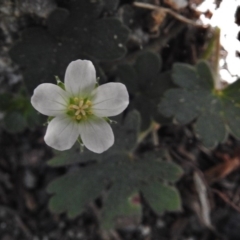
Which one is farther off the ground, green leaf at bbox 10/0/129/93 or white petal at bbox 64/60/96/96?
white petal at bbox 64/60/96/96

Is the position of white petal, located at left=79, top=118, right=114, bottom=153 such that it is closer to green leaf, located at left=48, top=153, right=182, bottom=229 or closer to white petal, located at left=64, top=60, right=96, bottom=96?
white petal, located at left=64, top=60, right=96, bottom=96

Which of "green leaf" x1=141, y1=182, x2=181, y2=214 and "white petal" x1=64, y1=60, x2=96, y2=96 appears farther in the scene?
"green leaf" x1=141, y1=182, x2=181, y2=214

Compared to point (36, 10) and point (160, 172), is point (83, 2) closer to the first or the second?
point (36, 10)

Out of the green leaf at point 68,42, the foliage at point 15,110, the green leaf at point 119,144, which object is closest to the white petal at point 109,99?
the green leaf at point 68,42

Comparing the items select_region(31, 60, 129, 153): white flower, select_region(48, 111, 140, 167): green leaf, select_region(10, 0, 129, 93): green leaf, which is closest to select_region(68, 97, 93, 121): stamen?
select_region(31, 60, 129, 153): white flower

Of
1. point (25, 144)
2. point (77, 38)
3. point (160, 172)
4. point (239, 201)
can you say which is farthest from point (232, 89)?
point (25, 144)

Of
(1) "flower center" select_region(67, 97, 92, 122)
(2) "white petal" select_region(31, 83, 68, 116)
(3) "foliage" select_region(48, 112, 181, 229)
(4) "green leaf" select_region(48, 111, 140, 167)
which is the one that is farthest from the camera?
(3) "foliage" select_region(48, 112, 181, 229)

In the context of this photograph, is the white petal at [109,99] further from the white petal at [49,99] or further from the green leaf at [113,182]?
the green leaf at [113,182]
